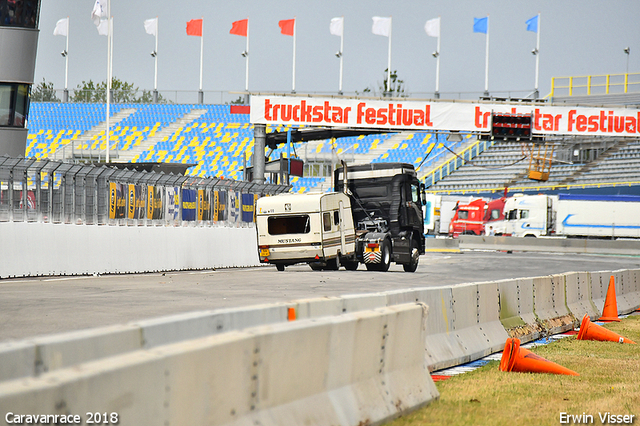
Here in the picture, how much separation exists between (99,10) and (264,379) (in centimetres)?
4503

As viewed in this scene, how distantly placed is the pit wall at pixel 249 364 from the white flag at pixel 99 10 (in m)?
40.2

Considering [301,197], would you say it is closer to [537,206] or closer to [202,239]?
[202,239]

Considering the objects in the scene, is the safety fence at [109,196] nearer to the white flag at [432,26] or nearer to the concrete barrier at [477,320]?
the concrete barrier at [477,320]

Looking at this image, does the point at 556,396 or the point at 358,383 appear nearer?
the point at 358,383

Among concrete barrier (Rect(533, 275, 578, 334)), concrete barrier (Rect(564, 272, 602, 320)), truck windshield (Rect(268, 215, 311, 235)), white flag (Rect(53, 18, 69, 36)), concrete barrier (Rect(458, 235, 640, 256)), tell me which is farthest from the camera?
white flag (Rect(53, 18, 69, 36))

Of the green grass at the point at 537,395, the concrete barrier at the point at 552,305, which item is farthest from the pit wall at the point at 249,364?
the concrete barrier at the point at 552,305

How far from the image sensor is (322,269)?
28922mm

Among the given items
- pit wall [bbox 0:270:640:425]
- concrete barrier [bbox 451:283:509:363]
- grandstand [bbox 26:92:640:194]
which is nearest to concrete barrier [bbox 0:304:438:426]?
pit wall [bbox 0:270:640:425]

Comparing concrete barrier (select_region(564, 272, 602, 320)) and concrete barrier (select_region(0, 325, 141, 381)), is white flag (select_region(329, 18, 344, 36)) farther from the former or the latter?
concrete barrier (select_region(0, 325, 141, 381))

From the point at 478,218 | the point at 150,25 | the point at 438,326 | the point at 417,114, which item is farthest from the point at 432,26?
the point at 438,326

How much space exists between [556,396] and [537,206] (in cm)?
4779

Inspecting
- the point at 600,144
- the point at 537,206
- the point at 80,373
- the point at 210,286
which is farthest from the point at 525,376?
the point at 600,144

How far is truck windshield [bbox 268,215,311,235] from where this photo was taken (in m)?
25.8

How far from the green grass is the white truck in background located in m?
44.5
